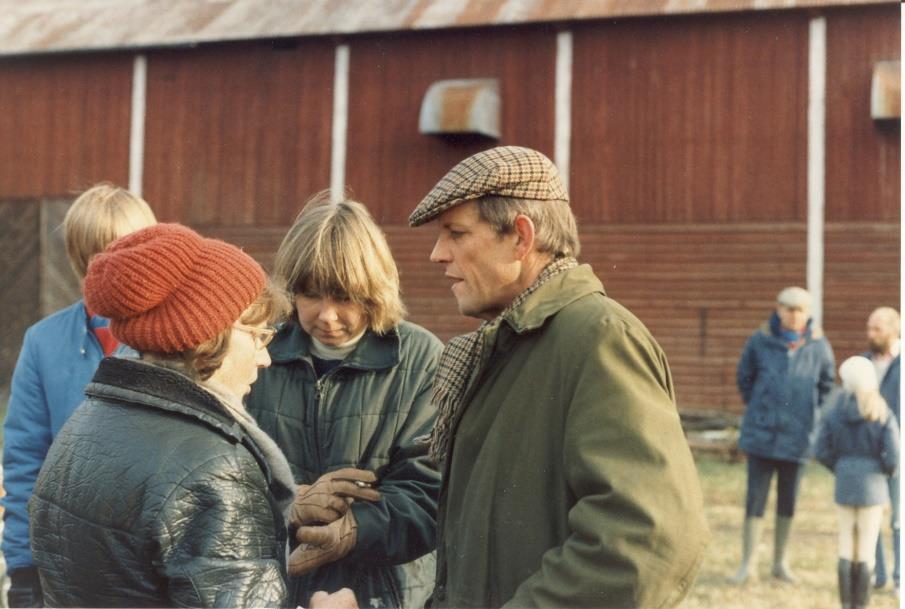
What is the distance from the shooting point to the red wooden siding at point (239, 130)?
1147 cm

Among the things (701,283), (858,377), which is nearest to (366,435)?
(858,377)

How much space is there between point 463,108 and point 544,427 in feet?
30.7

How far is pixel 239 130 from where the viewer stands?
11742mm

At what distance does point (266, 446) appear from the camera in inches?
66.5

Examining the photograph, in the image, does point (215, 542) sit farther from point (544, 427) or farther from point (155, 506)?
point (544, 427)

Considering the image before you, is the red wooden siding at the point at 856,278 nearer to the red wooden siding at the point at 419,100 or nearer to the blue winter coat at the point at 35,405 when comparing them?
the red wooden siding at the point at 419,100

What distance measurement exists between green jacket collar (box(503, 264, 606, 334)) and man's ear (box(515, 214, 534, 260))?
0.08 m

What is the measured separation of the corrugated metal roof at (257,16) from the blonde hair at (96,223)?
818cm

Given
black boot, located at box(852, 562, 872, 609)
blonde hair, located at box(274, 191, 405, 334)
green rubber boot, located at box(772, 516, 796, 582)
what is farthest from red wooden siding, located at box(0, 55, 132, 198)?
blonde hair, located at box(274, 191, 405, 334)

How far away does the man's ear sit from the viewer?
1.80 m

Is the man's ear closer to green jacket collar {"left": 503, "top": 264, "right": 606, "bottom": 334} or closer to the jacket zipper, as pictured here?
green jacket collar {"left": 503, "top": 264, "right": 606, "bottom": 334}

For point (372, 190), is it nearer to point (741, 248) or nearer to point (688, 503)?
point (741, 248)

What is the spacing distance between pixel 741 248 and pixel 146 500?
9.77 meters

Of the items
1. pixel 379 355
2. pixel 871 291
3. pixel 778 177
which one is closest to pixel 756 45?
pixel 778 177
